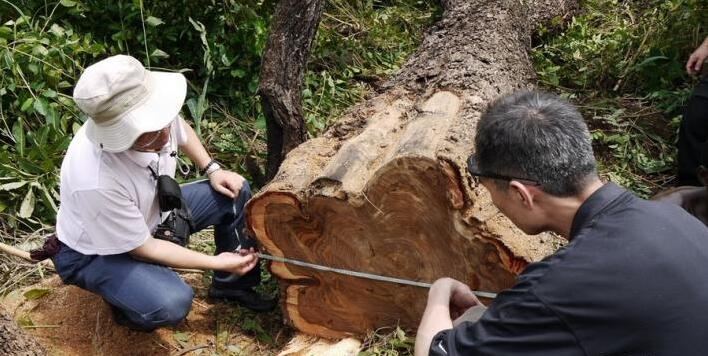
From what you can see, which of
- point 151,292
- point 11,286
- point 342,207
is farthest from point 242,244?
point 11,286

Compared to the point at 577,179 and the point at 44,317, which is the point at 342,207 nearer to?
the point at 577,179

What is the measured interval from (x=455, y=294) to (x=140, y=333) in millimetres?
1598

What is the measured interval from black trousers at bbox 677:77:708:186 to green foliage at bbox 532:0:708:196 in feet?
0.65

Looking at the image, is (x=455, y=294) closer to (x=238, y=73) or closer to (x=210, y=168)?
(x=210, y=168)

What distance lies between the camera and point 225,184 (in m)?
3.48

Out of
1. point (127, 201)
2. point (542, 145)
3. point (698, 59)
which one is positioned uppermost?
point (542, 145)

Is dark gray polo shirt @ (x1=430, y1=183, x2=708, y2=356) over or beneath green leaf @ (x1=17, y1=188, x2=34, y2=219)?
over

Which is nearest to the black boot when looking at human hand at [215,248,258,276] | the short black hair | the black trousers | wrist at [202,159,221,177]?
human hand at [215,248,258,276]

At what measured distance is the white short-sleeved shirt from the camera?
9.16ft

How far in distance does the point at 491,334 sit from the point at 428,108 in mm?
1433

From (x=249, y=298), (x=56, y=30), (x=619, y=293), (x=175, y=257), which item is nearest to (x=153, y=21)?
Answer: (x=56, y=30)

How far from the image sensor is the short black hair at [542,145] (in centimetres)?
195

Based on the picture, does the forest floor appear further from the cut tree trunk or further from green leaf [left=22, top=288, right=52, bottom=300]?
the cut tree trunk

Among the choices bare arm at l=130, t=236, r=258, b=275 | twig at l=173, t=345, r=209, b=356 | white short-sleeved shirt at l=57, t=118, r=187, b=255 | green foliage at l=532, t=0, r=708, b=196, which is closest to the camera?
white short-sleeved shirt at l=57, t=118, r=187, b=255
